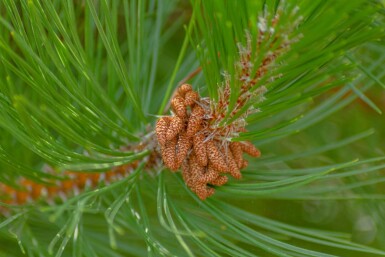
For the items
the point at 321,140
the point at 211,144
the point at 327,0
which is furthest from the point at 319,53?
the point at 321,140

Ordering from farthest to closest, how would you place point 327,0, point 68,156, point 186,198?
point 186,198 < point 68,156 < point 327,0

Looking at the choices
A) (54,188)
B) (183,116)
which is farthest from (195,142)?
(54,188)

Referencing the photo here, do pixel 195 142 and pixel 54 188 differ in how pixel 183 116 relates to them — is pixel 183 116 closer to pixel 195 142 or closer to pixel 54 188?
pixel 195 142

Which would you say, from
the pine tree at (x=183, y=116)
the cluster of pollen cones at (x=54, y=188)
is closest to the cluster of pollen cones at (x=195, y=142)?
the pine tree at (x=183, y=116)

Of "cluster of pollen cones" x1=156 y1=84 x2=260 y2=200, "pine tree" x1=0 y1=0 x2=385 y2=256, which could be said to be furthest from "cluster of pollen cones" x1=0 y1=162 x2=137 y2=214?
"cluster of pollen cones" x1=156 y1=84 x2=260 y2=200

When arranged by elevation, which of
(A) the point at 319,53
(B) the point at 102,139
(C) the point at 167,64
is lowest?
(A) the point at 319,53

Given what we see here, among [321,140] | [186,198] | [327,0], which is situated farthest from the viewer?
[321,140]

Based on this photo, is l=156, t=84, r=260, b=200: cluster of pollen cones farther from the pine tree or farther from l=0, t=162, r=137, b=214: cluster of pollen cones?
l=0, t=162, r=137, b=214: cluster of pollen cones

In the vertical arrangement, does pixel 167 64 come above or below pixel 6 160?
above

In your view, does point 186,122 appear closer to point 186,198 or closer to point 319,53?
point 319,53

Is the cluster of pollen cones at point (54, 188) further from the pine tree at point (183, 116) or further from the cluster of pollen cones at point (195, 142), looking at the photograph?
the cluster of pollen cones at point (195, 142)
